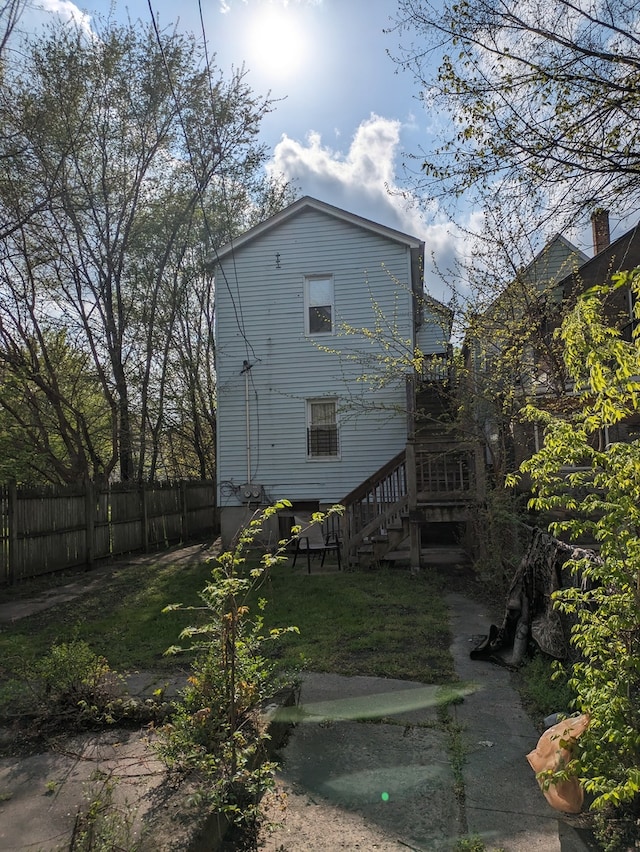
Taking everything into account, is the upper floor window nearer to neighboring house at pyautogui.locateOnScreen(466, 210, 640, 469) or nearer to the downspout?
the downspout

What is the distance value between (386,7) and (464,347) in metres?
4.49

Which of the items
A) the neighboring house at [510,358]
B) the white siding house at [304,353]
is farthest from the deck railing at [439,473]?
the white siding house at [304,353]

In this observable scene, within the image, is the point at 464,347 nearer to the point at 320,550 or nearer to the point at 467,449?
the point at 467,449

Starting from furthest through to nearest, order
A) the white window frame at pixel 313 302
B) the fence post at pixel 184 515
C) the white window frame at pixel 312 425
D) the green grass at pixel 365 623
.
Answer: the fence post at pixel 184 515 < the white window frame at pixel 313 302 < the white window frame at pixel 312 425 < the green grass at pixel 365 623

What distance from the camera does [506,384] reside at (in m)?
7.54

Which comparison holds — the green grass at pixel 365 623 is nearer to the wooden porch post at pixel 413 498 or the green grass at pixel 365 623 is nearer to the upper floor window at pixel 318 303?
the wooden porch post at pixel 413 498

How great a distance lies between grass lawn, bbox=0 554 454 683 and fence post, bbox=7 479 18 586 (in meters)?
0.40

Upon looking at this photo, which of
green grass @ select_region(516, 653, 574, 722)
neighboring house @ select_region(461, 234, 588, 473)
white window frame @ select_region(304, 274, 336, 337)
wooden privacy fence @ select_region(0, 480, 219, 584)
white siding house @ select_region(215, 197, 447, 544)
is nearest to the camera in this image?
green grass @ select_region(516, 653, 574, 722)

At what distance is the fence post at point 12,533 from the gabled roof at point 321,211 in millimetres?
7517

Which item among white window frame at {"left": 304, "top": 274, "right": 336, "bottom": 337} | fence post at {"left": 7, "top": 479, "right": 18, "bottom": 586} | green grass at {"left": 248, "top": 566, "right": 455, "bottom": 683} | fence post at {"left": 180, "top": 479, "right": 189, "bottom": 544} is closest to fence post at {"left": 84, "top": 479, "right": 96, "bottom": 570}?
fence post at {"left": 7, "top": 479, "right": 18, "bottom": 586}

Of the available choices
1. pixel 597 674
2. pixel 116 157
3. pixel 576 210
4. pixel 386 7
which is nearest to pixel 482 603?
pixel 576 210

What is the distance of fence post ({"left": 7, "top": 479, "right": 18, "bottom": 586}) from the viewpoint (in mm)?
9484

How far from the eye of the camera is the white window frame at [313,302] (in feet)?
45.2

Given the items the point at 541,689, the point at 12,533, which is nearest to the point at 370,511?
the point at 12,533
